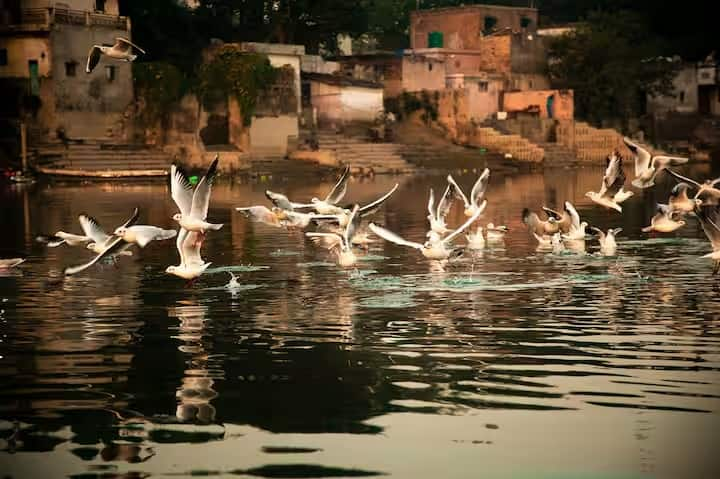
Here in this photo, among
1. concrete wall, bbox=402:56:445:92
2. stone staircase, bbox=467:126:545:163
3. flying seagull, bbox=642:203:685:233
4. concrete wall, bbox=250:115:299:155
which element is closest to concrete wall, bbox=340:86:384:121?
concrete wall, bbox=402:56:445:92

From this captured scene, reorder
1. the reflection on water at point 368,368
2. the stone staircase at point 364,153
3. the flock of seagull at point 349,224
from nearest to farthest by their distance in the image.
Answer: the reflection on water at point 368,368
the flock of seagull at point 349,224
the stone staircase at point 364,153

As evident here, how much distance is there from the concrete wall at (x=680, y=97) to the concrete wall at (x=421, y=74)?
567 inches

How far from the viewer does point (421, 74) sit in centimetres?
7238

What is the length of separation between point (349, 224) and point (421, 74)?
182 ft

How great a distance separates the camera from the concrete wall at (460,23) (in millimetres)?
76938

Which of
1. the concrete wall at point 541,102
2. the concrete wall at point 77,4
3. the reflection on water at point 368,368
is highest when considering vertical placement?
the concrete wall at point 77,4

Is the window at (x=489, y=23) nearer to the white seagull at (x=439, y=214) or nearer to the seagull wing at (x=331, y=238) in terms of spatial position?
the white seagull at (x=439, y=214)

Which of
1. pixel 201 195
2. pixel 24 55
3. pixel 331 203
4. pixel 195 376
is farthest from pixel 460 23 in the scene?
pixel 195 376

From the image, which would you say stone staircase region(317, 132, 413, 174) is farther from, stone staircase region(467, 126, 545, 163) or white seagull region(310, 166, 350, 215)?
white seagull region(310, 166, 350, 215)

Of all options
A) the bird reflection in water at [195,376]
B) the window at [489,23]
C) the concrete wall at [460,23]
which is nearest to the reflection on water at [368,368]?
the bird reflection in water at [195,376]

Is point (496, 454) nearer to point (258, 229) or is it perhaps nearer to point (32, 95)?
point (258, 229)

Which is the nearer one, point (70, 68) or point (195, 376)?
point (195, 376)

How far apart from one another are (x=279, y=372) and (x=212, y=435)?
215 cm

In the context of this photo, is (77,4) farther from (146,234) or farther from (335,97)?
(146,234)
